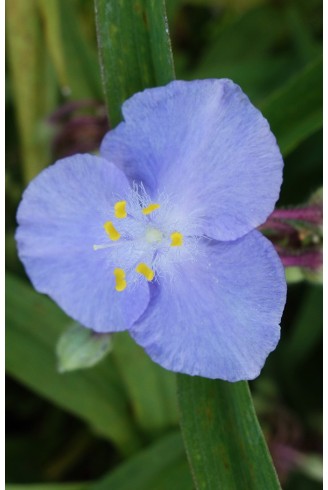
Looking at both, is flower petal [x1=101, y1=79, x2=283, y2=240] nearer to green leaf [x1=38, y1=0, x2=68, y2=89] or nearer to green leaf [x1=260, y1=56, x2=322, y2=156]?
green leaf [x1=260, y1=56, x2=322, y2=156]

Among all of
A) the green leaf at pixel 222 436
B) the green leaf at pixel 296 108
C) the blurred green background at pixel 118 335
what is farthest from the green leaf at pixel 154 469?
the green leaf at pixel 296 108

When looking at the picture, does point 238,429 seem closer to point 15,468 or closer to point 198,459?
point 198,459

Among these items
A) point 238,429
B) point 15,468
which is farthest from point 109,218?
point 15,468

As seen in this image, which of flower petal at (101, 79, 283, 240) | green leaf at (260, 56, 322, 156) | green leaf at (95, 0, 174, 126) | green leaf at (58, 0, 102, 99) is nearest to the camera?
flower petal at (101, 79, 283, 240)

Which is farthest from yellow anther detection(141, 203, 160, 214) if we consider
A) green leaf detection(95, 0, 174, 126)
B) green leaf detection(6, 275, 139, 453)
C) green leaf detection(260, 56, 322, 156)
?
green leaf detection(6, 275, 139, 453)

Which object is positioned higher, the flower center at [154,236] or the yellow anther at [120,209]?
the yellow anther at [120,209]

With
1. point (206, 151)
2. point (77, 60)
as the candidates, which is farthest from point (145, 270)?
point (77, 60)

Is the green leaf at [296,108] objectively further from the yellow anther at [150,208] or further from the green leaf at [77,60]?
the green leaf at [77,60]
